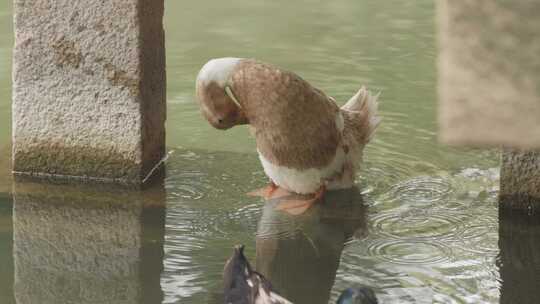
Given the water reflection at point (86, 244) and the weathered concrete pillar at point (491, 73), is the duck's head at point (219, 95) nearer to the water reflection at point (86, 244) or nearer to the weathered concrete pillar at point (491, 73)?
the water reflection at point (86, 244)

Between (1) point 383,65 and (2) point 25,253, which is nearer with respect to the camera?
(2) point 25,253

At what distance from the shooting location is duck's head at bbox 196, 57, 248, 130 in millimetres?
4316

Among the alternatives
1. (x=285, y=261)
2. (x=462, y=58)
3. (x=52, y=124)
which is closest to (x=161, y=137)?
(x=52, y=124)

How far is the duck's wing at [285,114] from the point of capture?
167 inches

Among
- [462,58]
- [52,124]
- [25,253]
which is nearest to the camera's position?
[462,58]

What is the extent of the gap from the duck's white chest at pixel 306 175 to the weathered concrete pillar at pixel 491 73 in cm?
365

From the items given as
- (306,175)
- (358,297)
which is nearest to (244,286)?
(358,297)

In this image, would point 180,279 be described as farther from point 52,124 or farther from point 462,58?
point 462,58

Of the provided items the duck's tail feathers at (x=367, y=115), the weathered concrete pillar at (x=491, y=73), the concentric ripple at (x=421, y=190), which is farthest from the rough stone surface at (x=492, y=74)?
the duck's tail feathers at (x=367, y=115)

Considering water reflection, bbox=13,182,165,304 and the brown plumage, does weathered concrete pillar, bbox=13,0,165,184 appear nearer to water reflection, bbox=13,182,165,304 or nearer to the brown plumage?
water reflection, bbox=13,182,165,304

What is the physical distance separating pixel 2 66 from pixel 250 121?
281 cm

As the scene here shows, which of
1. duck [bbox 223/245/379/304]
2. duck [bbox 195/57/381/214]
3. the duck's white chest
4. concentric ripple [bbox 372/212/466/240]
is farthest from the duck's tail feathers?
duck [bbox 223/245/379/304]

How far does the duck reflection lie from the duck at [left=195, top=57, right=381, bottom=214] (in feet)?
0.27

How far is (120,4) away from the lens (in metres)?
4.42
